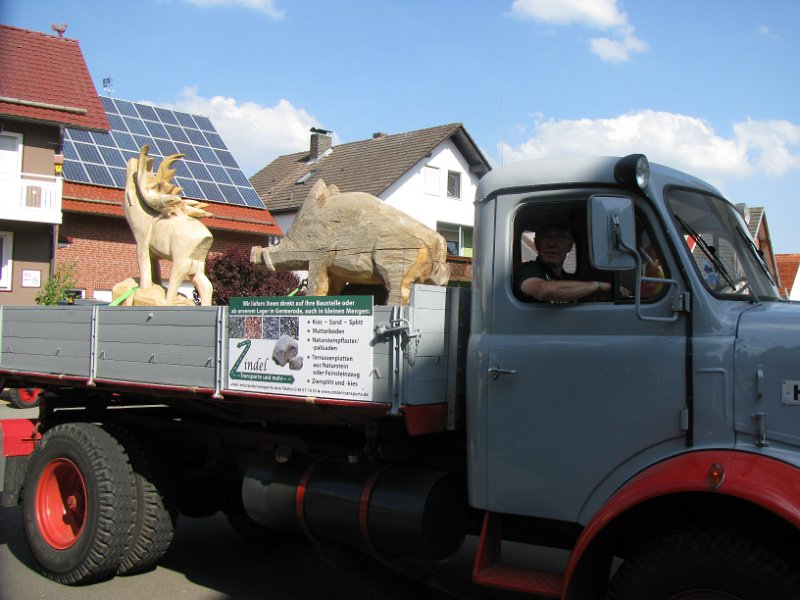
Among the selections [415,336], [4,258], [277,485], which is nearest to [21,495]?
[277,485]

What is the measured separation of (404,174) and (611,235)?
26476mm

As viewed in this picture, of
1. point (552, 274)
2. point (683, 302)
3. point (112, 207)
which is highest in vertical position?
point (112, 207)

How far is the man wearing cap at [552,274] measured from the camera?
136 inches

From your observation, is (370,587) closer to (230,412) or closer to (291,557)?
(291,557)

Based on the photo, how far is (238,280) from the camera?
42.6ft

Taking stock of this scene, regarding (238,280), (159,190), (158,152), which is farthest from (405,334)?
(158,152)

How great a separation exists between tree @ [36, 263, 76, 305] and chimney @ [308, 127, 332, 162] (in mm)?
14582

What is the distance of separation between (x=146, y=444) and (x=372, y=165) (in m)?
26.1

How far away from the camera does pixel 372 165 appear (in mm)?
30656

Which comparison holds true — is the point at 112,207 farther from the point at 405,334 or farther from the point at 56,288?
the point at 405,334

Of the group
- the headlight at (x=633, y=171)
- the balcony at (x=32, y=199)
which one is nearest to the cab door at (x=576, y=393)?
the headlight at (x=633, y=171)

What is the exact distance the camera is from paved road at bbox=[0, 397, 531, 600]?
4906 millimetres

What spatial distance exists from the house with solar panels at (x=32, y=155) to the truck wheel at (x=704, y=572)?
19.2 m

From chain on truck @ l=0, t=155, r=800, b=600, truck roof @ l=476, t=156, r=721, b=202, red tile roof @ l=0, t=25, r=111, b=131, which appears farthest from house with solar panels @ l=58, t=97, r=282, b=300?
truck roof @ l=476, t=156, r=721, b=202
